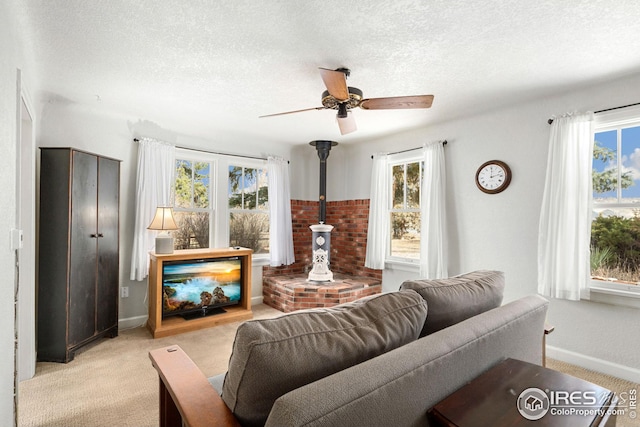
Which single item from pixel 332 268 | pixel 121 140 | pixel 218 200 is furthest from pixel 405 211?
pixel 121 140

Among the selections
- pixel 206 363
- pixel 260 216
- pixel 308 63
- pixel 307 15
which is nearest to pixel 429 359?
pixel 307 15

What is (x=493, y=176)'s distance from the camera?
3.35 m

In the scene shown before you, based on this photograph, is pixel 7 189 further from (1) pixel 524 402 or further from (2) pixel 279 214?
(2) pixel 279 214

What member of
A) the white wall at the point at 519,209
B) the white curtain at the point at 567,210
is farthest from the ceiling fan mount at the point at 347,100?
the white curtain at the point at 567,210

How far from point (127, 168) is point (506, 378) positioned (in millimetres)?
3909

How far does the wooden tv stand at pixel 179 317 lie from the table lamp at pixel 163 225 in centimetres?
8

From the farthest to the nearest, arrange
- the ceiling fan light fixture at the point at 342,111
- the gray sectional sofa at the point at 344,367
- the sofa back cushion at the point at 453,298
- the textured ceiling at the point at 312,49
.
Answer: the ceiling fan light fixture at the point at 342,111
the textured ceiling at the point at 312,49
the sofa back cushion at the point at 453,298
the gray sectional sofa at the point at 344,367

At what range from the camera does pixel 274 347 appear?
90 cm

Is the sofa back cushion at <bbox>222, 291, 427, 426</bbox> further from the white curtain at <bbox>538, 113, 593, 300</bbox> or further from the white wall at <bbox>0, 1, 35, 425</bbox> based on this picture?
the white curtain at <bbox>538, 113, 593, 300</bbox>

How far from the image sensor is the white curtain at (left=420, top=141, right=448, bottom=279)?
12.0ft

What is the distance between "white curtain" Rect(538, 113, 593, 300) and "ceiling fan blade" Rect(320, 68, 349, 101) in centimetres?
197

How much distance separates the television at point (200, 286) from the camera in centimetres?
358

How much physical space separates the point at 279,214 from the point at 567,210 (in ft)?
10.8

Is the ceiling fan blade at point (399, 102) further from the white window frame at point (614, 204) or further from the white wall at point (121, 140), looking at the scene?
the white wall at point (121, 140)
